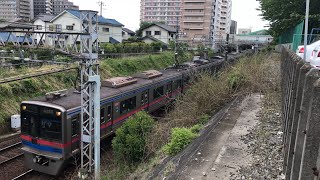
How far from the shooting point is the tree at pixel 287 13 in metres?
22.1

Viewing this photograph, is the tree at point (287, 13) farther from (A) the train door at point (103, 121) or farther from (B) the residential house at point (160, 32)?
(B) the residential house at point (160, 32)

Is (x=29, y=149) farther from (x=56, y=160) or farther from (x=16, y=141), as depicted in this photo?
(x=16, y=141)

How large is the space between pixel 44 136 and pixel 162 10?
107 metres

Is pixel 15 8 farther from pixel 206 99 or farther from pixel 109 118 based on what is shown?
pixel 206 99

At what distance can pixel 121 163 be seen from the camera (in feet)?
32.1

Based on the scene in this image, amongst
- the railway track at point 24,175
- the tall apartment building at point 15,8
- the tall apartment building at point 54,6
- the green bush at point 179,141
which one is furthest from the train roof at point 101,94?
the tall apartment building at point 54,6

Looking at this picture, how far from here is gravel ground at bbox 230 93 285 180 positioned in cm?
589

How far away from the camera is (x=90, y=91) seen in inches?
376

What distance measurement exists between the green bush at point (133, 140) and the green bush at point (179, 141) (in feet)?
4.03

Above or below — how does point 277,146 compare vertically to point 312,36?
below

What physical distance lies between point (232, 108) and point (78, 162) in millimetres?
6030

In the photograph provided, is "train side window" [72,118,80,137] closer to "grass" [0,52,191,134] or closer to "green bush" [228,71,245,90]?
"grass" [0,52,191,134]

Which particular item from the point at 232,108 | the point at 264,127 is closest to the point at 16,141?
the point at 232,108

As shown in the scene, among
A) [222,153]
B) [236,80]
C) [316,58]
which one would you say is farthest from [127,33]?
[222,153]
